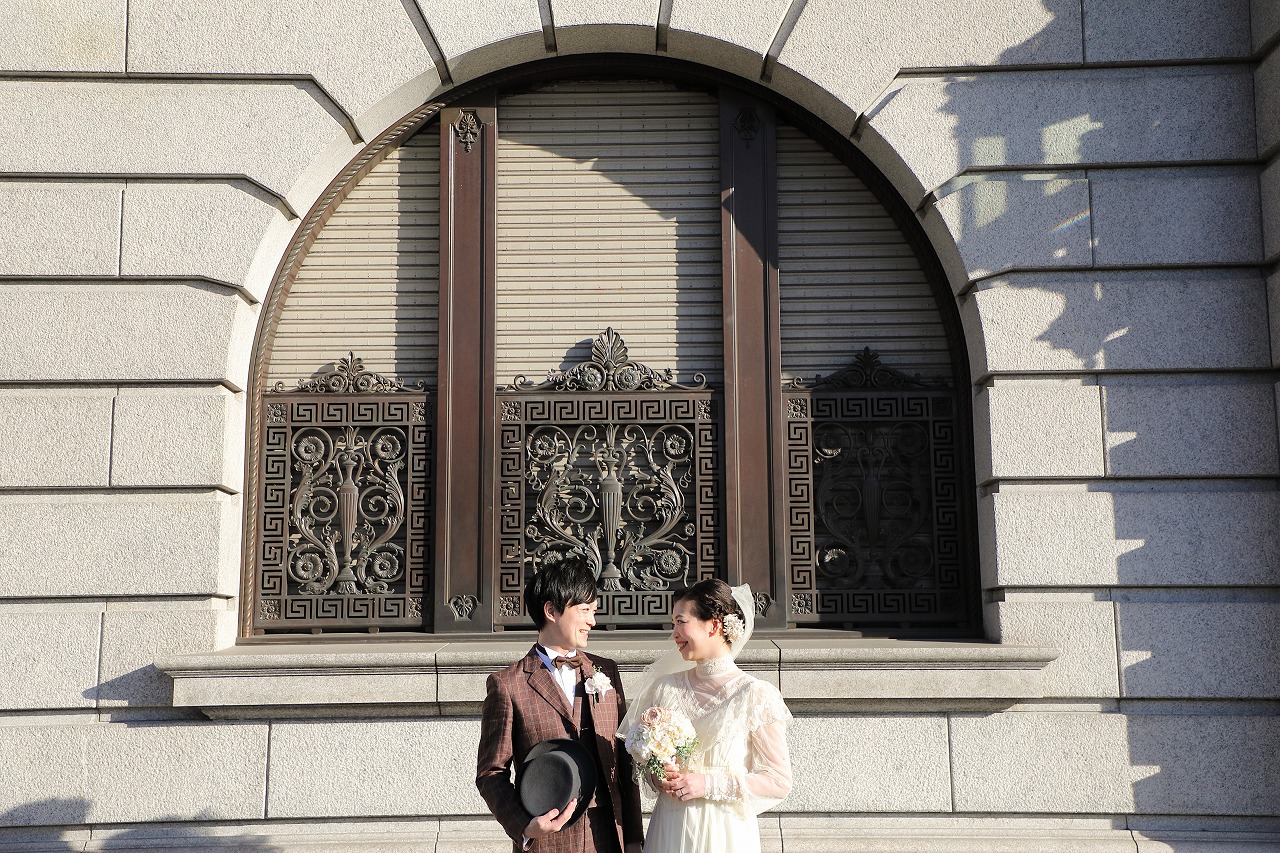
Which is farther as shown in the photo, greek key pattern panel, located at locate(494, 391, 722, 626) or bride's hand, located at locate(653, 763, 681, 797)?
greek key pattern panel, located at locate(494, 391, 722, 626)

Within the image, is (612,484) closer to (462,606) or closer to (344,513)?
(462,606)

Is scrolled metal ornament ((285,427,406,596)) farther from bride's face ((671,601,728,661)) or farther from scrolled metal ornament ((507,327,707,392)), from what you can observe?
bride's face ((671,601,728,661))

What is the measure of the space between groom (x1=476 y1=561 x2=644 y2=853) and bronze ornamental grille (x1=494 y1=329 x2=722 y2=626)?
232 centimetres

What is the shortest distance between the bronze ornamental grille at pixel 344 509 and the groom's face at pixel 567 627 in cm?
267

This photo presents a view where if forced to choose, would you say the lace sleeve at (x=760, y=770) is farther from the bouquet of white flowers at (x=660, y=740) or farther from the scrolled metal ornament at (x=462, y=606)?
the scrolled metal ornament at (x=462, y=606)

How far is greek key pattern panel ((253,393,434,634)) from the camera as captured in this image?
679cm

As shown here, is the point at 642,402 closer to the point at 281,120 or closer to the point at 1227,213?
the point at 281,120

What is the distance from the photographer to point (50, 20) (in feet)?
22.2

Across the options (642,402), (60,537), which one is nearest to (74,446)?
(60,537)

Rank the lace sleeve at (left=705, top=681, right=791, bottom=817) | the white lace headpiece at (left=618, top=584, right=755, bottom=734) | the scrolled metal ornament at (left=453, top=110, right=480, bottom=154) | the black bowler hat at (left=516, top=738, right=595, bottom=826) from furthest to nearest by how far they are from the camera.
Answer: the scrolled metal ornament at (left=453, top=110, right=480, bottom=154), the white lace headpiece at (left=618, top=584, right=755, bottom=734), the lace sleeve at (left=705, top=681, right=791, bottom=817), the black bowler hat at (left=516, top=738, right=595, bottom=826)

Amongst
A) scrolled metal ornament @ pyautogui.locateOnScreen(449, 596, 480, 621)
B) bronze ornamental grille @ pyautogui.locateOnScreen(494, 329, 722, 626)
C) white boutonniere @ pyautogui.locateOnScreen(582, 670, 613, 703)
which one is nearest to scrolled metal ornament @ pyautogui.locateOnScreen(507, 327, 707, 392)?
bronze ornamental grille @ pyautogui.locateOnScreen(494, 329, 722, 626)

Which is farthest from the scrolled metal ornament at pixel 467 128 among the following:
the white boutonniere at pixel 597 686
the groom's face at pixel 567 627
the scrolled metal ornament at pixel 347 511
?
the white boutonniere at pixel 597 686

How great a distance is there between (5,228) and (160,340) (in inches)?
47.5

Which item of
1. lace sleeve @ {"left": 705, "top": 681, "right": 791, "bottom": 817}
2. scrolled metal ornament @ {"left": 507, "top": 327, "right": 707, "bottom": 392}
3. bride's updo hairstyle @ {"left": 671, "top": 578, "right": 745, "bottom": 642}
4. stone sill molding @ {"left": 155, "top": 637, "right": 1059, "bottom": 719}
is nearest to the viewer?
lace sleeve @ {"left": 705, "top": 681, "right": 791, "bottom": 817}
